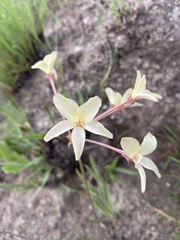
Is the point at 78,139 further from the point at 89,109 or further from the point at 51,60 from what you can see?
the point at 51,60

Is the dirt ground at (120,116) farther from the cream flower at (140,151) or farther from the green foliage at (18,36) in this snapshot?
the cream flower at (140,151)

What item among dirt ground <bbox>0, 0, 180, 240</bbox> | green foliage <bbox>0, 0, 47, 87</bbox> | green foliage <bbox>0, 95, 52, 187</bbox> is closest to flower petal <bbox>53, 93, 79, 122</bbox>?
green foliage <bbox>0, 95, 52, 187</bbox>

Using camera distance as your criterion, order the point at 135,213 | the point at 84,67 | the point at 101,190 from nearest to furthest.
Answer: the point at 101,190, the point at 135,213, the point at 84,67

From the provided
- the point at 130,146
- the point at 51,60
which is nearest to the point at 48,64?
the point at 51,60

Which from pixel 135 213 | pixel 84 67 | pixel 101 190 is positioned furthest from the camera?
pixel 84 67

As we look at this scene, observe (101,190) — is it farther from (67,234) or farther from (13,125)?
(13,125)

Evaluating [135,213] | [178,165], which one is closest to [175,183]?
[178,165]
